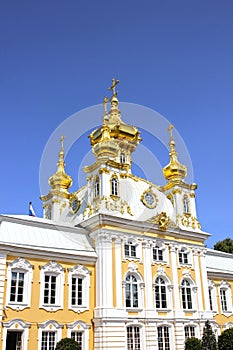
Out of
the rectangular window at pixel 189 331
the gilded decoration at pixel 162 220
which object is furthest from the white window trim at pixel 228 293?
the gilded decoration at pixel 162 220

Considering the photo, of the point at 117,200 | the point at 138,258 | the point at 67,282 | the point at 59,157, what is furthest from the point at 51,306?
the point at 59,157

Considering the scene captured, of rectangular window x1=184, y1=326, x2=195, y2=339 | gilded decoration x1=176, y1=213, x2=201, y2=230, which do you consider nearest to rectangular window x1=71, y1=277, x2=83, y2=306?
rectangular window x1=184, y1=326, x2=195, y2=339

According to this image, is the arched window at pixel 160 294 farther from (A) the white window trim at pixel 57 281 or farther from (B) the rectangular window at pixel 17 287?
(B) the rectangular window at pixel 17 287

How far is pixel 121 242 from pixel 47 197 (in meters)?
Answer: 11.8

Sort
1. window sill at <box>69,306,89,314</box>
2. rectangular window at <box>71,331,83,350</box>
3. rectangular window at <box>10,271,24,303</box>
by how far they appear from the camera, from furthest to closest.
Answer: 1. window sill at <box>69,306,89,314</box>
2. rectangular window at <box>71,331,83,350</box>
3. rectangular window at <box>10,271,24,303</box>

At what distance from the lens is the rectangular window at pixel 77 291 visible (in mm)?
25469

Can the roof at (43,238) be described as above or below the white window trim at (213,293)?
above

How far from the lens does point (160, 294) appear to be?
2884 centimetres

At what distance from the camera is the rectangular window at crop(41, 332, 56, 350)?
917 inches

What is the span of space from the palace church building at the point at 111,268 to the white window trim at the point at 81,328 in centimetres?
6

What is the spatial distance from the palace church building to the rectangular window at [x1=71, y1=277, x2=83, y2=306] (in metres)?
0.07

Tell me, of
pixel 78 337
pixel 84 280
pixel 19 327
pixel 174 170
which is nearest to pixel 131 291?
pixel 84 280

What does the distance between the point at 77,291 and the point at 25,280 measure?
12.9 feet

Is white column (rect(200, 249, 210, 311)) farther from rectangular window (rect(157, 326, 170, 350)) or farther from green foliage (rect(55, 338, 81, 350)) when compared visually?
green foliage (rect(55, 338, 81, 350))
